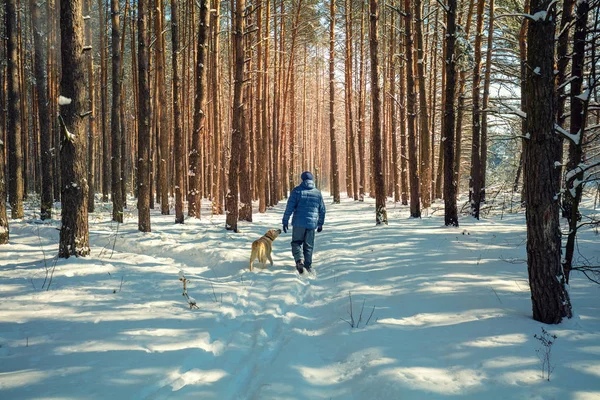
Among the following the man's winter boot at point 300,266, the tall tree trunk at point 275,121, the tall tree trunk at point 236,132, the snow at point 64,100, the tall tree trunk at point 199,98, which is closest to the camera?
the snow at point 64,100

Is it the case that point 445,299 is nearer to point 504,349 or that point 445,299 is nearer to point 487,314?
point 487,314

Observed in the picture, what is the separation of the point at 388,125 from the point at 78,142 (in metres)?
24.1

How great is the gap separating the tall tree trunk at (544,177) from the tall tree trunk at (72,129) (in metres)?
6.95

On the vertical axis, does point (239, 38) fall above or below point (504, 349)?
above

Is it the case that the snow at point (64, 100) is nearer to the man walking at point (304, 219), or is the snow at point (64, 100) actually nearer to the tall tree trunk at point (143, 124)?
the tall tree trunk at point (143, 124)

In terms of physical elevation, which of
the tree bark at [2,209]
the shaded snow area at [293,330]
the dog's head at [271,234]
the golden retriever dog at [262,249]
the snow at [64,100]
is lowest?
the shaded snow area at [293,330]

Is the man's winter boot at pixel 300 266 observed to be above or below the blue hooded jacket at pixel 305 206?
below

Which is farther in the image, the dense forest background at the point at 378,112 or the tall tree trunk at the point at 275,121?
the tall tree trunk at the point at 275,121

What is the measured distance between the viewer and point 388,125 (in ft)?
88.0

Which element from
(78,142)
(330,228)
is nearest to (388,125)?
(330,228)

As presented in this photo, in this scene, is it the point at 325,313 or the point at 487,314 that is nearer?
the point at 487,314

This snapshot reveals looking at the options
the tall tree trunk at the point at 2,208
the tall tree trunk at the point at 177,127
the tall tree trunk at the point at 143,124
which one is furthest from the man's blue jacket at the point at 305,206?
the tall tree trunk at the point at 177,127

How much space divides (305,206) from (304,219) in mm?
267

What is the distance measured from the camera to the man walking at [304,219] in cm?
663
